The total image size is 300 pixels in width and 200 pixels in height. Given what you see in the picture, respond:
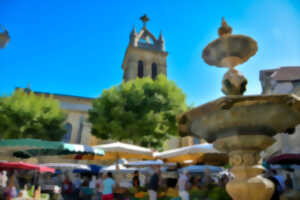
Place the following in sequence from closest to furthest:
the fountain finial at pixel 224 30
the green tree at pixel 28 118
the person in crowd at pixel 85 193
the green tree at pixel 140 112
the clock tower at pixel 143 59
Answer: the fountain finial at pixel 224 30 < the person in crowd at pixel 85 193 < the green tree at pixel 140 112 < the green tree at pixel 28 118 < the clock tower at pixel 143 59

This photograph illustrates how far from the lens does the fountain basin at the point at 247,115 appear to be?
405cm

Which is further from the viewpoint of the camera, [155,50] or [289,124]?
[155,50]

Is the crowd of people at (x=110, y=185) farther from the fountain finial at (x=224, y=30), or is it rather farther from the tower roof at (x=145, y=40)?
the tower roof at (x=145, y=40)

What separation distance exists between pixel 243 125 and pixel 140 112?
56.4 ft

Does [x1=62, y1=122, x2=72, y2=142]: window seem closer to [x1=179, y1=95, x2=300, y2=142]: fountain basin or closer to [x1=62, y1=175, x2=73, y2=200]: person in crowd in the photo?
Result: [x1=62, y1=175, x2=73, y2=200]: person in crowd

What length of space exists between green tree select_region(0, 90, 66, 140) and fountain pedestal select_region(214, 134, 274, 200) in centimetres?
2151

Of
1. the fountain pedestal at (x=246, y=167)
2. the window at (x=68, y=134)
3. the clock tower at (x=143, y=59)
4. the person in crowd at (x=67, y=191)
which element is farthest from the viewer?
the clock tower at (x=143, y=59)

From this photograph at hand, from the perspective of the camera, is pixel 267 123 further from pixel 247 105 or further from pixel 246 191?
pixel 246 191

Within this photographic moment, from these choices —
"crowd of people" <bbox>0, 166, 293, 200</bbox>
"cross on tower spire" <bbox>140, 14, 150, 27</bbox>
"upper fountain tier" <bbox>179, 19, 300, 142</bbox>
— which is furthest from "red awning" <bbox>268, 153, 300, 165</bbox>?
"cross on tower spire" <bbox>140, 14, 150, 27</bbox>

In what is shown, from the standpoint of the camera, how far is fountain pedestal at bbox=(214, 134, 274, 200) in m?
3.99

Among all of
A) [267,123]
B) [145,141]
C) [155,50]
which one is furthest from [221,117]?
[155,50]

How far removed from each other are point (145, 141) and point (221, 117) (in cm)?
1695

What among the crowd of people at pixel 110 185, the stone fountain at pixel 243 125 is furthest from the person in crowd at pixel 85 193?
the stone fountain at pixel 243 125

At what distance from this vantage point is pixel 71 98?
32.7 meters
